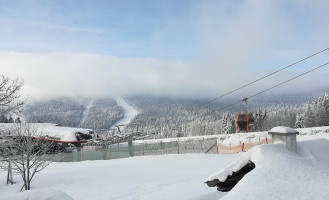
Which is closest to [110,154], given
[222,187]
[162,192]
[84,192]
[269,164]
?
[84,192]

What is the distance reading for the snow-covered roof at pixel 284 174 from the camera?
5758 mm

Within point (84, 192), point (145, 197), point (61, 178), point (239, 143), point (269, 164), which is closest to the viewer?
point (269, 164)

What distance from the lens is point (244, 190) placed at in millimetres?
5938

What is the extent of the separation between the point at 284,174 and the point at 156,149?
36.1m

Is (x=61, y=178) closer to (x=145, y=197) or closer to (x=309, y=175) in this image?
(x=145, y=197)

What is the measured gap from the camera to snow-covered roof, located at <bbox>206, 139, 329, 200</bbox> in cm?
576

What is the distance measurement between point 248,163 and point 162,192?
9.64 m

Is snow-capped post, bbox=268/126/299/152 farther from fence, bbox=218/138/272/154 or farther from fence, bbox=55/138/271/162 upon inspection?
fence, bbox=55/138/271/162

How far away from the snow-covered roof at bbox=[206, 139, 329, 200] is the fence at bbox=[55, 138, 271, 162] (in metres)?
25.4

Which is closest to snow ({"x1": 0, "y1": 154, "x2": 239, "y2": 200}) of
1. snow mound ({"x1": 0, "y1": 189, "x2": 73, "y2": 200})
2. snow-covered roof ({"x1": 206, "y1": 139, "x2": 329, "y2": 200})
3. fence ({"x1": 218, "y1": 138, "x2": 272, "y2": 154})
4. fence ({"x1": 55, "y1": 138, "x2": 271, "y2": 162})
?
snow-covered roof ({"x1": 206, "y1": 139, "x2": 329, "y2": 200})

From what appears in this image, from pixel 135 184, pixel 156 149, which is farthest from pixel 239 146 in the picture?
pixel 135 184

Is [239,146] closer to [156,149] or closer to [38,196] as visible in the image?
[156,149]

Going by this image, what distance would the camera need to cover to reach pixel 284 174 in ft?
21.2

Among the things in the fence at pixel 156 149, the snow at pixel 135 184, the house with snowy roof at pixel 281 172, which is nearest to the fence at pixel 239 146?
the fence at pixel 156 149
